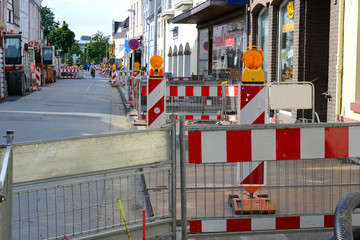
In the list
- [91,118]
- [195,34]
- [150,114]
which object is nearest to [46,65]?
[195,34]

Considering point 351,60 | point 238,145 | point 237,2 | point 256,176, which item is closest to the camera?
point 238,145

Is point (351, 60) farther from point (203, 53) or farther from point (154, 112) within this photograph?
point (203, 53)

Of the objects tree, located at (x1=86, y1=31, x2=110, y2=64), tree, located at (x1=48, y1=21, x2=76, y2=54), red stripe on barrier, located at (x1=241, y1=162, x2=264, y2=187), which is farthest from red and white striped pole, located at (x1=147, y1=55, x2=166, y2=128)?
tree, located at (x1=86, y1=31, x2=110, y2=64)

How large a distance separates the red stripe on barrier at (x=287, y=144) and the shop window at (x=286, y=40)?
10543mm

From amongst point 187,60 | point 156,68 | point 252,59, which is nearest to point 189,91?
point 156,68

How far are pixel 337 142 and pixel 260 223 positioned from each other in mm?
926

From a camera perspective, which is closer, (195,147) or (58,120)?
(195,147)

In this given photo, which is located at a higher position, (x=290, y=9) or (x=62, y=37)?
(x=62, y=37)

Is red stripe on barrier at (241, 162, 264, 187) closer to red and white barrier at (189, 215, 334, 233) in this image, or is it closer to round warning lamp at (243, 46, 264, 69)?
red and white barrier at (189, 215, 334, 233)

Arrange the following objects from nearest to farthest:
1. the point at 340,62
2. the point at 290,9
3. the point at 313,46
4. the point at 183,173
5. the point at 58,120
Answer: the point at 183,173 → the point at 340,62 → the point at 313,46 → the point at 290,9 → the point at 58,120

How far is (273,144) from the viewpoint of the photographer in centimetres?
536

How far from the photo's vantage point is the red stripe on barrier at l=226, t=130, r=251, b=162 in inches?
208

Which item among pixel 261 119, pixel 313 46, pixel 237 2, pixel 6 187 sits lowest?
pixel 6 187

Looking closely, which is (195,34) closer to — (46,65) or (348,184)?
(46,65)
